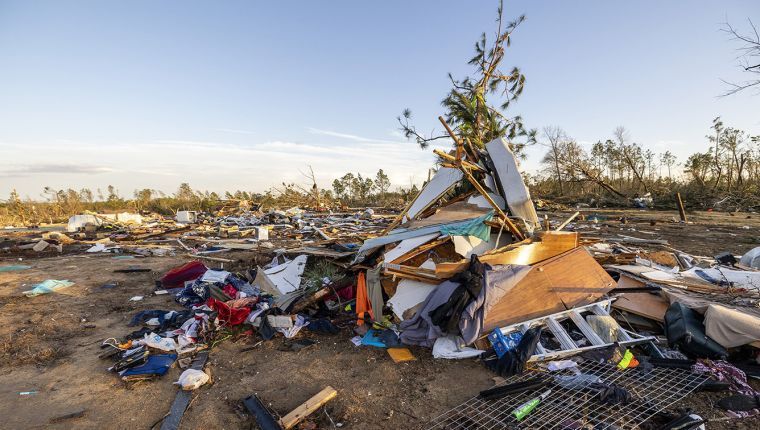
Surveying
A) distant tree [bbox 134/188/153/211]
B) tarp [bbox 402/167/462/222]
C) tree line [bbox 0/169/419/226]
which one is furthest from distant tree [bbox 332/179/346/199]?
tarp [bbox 402/167/462/222]

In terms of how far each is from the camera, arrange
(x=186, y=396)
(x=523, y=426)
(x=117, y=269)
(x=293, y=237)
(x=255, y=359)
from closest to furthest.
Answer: (x=523, y=426)
(x=186, y=396)
(x=255, y=359)
(x=117, y=269)
(x=293, y=237)

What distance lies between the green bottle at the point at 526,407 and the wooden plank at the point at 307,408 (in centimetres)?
163

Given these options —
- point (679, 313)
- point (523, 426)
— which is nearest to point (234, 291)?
point (523, 426)

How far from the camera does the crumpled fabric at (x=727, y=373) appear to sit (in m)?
3.08

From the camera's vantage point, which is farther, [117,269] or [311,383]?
[117,269]

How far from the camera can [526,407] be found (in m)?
2.86

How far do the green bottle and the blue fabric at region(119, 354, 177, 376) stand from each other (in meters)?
3.62

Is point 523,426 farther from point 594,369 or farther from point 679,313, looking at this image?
point 679,313

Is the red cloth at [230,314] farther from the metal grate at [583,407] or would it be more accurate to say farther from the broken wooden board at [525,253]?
the metal grate at [583,407]

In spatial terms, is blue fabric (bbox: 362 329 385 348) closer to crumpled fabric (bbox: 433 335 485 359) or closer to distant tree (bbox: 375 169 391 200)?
crumpled fabric (bbox: 433 335 485 359)

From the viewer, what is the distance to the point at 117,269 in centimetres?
862

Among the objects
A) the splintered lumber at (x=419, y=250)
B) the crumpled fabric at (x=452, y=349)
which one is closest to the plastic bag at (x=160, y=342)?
the splintered lumber at (x=419, y=250)

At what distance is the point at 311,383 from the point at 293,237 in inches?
410

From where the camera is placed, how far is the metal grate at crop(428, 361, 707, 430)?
2.72m
